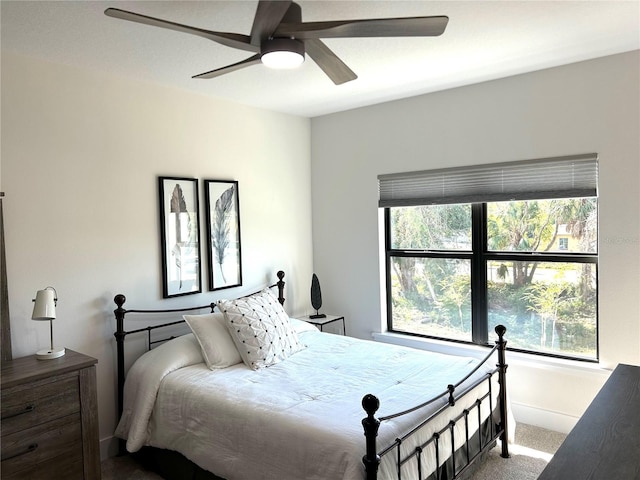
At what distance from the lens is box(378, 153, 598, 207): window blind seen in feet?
10.6

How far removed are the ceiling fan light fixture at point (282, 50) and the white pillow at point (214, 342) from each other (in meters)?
1.83

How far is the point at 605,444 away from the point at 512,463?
163cm

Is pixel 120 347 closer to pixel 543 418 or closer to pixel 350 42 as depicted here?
pixel 350 42

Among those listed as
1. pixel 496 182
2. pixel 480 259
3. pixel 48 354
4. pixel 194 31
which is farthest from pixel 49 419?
pixel 496 182

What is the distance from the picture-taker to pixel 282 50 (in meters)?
1.91

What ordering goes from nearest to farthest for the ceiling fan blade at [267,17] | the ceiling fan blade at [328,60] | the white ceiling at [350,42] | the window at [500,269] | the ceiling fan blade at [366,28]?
1. the ceiling fan blade at [267,17]
2. the ceiling fan blade at [366,28]
3. the ceiling fan blade at [328,60]
4. the white ceiling at [350,42]
5. the window at [500,269]

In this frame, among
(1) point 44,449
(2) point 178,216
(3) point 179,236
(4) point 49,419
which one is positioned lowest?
(1) point 44,449

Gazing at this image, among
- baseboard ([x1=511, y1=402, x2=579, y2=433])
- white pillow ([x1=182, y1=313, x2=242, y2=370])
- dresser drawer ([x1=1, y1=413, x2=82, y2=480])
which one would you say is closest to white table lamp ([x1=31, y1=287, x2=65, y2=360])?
dresser drawer ([x1=1, y1=413, x2=82, y2=480])

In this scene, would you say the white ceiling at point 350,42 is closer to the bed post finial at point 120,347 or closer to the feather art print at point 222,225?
the feather art print at point 222,225

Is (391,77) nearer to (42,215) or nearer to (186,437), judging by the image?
(42,215)

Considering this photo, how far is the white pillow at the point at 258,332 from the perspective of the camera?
3008mm

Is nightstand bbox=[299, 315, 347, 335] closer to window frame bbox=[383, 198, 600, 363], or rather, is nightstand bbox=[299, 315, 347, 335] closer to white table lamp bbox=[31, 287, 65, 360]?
window frame bbox=[383, 198, 600, 363]

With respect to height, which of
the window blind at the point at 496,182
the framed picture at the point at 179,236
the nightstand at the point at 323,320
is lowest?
the nightstand at the point at 323,320

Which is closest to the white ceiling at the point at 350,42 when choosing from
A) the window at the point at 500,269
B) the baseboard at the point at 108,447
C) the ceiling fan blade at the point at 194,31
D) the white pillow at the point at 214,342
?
the ceiling fan blade at the point at 194,31
